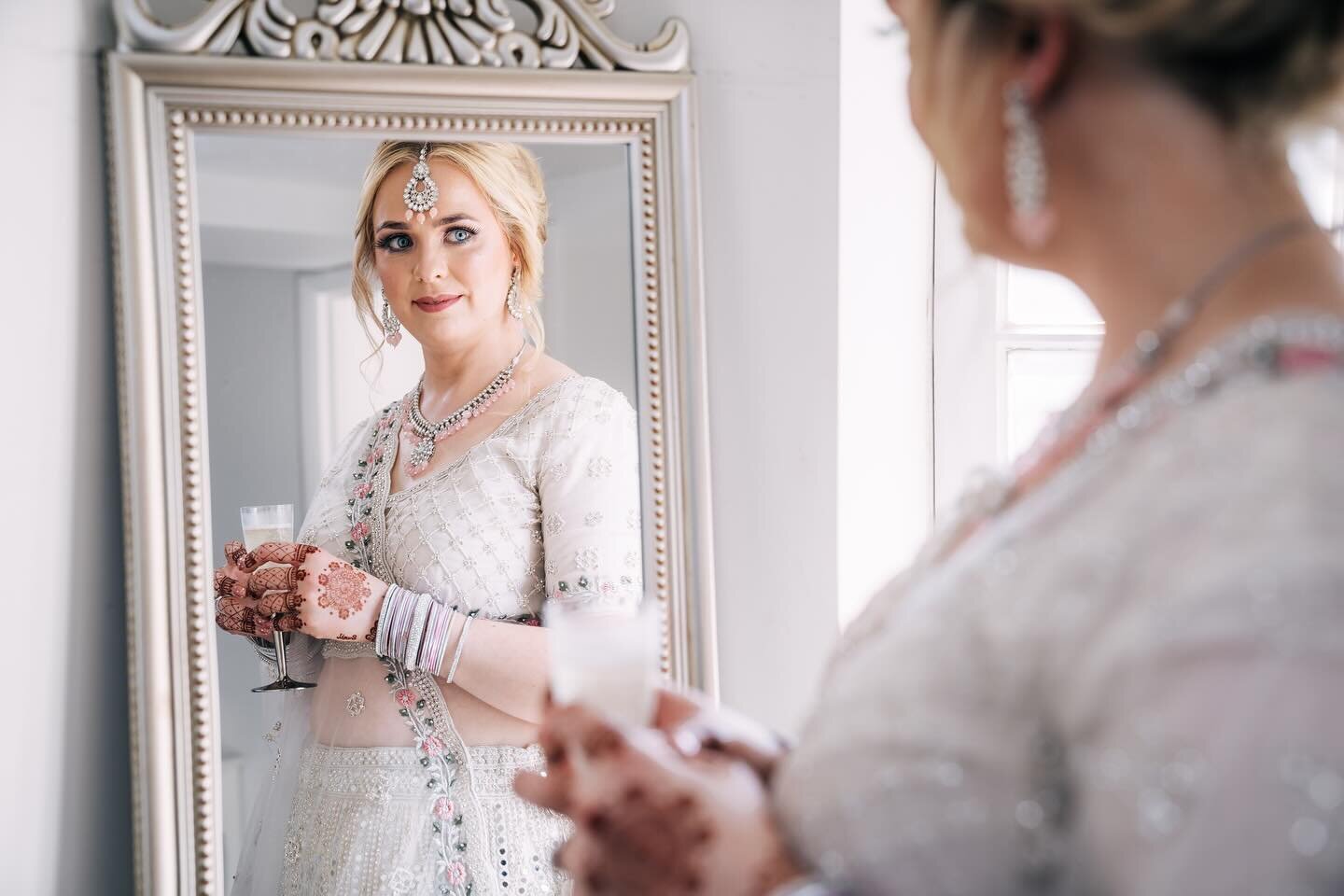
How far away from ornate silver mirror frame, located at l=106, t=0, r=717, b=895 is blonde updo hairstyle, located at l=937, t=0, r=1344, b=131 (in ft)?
2.66

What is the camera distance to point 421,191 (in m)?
1.30

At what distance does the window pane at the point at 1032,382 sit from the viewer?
174cm

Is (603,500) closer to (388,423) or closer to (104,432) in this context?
(388,423)

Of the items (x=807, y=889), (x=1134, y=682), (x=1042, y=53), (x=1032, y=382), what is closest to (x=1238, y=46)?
(x=1042, y=53)

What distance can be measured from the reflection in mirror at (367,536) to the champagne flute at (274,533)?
1 cm

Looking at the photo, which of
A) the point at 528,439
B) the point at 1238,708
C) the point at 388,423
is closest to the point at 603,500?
the point at 528,439

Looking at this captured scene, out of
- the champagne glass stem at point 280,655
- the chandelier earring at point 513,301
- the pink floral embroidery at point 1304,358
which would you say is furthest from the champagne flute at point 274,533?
the pink floral embroidery at point 1304,358

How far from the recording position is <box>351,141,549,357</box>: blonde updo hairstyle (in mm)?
1294

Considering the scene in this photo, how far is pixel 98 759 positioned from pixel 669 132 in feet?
3.14

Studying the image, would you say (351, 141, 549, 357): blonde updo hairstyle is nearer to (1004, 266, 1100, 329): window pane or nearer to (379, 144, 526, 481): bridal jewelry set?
(379, 144, 526, 481): bridal jewelry set

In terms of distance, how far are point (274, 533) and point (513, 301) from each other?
37 centimetres

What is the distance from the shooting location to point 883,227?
1.58m

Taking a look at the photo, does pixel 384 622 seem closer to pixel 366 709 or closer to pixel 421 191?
pixel 366 709

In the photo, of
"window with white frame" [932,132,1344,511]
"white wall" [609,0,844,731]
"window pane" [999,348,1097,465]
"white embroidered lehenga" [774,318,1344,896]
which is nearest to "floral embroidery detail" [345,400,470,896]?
"white wall" [609,0,844,731]
